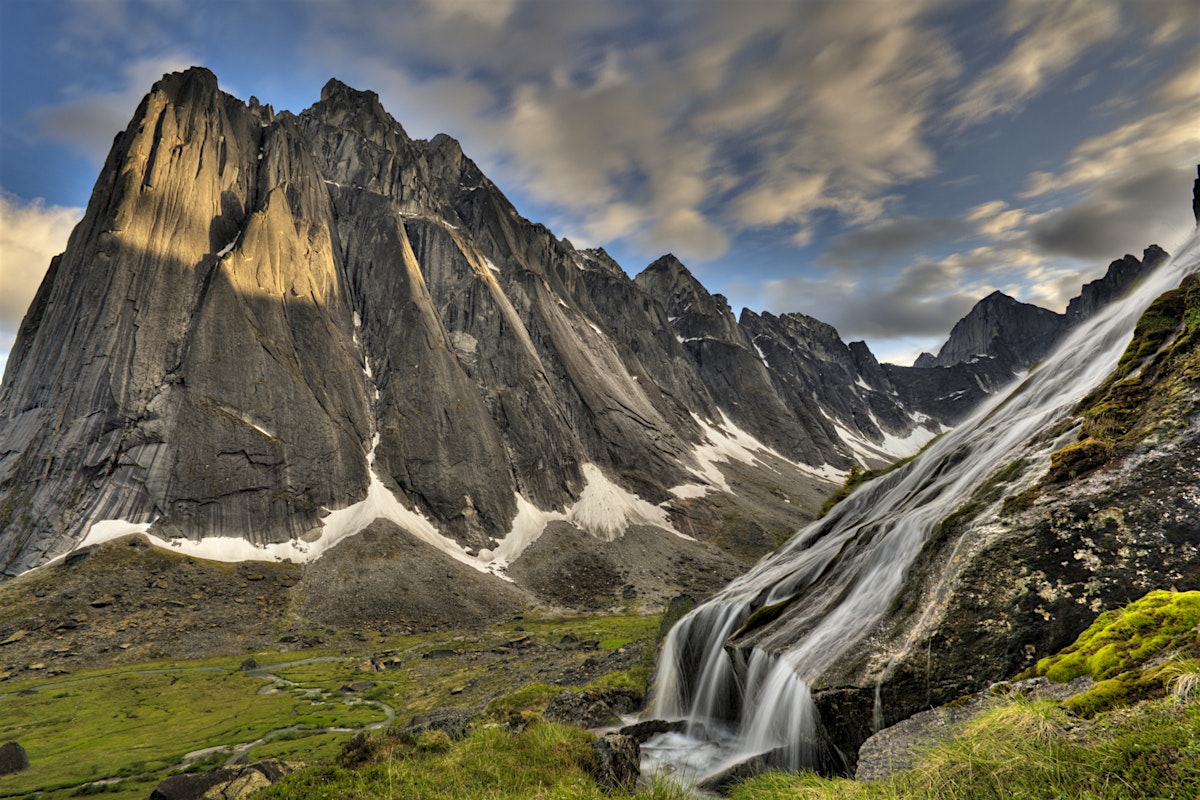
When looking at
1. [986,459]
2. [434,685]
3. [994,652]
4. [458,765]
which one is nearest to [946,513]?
[986,459]

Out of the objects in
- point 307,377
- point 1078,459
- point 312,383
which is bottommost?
point 1078,459

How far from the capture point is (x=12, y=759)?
85.8ft

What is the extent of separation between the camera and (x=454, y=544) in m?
97.7

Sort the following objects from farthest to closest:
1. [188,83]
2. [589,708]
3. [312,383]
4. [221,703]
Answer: [188,83] → [312,383] → [221,703] → [589,708]

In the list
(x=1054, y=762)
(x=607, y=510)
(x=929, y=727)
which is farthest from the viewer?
(x=607, y=510)

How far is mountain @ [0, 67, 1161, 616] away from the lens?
79.4 metres

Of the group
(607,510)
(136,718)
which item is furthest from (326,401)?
(136,718)

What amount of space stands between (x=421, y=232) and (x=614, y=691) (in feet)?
483

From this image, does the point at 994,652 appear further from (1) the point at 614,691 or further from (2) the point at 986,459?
(1) the point at 614,691

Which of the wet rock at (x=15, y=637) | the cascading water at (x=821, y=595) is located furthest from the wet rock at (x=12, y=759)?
the wet rock at (x=15, y=637)

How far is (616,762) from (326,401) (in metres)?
107

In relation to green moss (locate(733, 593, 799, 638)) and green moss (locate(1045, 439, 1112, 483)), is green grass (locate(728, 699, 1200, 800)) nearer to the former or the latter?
green moss (locate(1045, 439, 1112, 483))

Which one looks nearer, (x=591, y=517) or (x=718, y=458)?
(x=591, y=517)

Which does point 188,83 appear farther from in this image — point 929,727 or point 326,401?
point 929,727
